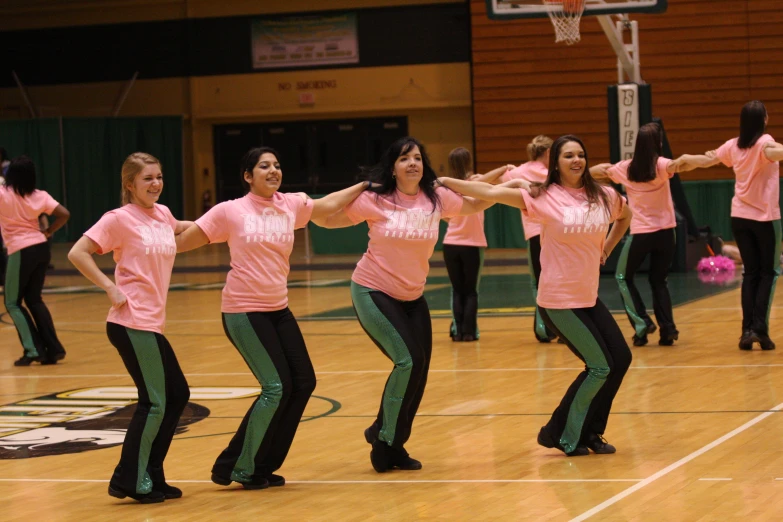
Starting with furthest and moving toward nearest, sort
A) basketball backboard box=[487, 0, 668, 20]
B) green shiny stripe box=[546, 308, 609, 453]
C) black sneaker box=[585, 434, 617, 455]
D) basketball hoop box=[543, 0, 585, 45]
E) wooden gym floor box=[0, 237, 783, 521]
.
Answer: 1. basketball hoop box=[543, 0, 585, 45]
2. basketball backboard box=[487, 0, 668, 20]
3. black sneaker box=[585, 434, 617, 455]
4. green shiny stripe box=[546, 308, 609, 453]
5. wooden gym floor box=[0, 237, 783, 521]

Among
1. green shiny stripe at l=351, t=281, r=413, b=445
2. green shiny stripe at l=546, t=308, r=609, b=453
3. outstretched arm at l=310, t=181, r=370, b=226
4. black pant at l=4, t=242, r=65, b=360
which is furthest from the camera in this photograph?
black pant at l=4, t=242, r=65, b=360

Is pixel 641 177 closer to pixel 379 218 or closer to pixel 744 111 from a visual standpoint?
pixel 744 111

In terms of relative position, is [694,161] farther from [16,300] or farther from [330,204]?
[16,300]

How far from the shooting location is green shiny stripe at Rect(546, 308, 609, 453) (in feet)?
20.4

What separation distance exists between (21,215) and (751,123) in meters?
6.12

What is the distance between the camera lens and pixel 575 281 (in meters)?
6.25

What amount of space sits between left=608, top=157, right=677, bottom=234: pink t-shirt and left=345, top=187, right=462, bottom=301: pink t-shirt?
4.20 metres

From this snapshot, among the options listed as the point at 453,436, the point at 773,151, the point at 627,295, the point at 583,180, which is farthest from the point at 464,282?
the point at 583,180

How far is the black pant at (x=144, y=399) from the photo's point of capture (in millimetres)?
5578

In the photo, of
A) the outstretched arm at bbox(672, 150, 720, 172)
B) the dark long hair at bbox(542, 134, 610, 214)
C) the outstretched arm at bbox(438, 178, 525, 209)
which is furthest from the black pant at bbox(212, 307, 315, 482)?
the outstretched arm at bbox(672, 150, 720, 172)

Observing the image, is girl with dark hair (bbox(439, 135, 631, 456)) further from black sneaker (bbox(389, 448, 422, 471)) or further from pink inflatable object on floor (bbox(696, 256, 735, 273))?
pink inflatable object on floor (bbox(696, 256, 735, 273))

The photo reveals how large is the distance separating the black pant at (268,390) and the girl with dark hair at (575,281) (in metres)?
1.21

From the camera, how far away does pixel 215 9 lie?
2802 cm

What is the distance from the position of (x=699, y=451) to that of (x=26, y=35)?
1026 inches
